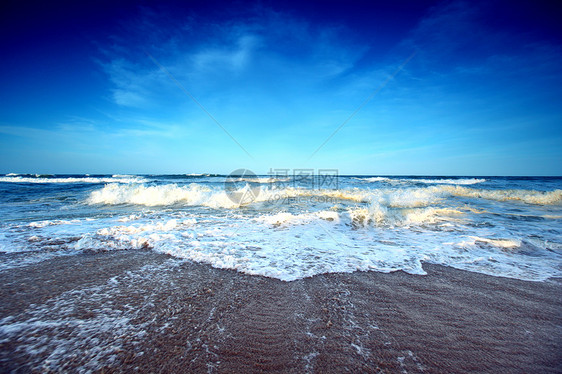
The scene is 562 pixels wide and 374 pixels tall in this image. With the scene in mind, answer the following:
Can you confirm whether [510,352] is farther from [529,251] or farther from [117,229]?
[117,229]

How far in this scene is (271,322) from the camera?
220 cm

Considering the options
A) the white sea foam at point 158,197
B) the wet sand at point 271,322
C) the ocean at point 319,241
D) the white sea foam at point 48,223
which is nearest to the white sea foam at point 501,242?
the ocean at point 319,241

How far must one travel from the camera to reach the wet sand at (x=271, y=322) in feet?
5.59

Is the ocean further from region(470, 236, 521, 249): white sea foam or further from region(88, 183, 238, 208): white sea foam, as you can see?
region(88, 183, 238, 208): white sea foam

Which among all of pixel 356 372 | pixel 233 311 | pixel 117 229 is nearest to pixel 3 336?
pixel 233 311

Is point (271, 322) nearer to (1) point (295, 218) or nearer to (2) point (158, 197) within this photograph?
(1) point (295, 218)

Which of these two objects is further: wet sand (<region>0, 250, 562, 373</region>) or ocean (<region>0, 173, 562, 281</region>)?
ocean (<region>0, 173, 562, 281</region>)

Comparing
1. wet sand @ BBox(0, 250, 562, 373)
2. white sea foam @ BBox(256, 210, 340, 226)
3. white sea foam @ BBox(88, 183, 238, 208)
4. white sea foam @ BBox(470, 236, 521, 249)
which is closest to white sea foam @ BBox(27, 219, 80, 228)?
wet sand @ BBox(0, 250, 562, 373)

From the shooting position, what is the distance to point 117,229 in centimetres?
522

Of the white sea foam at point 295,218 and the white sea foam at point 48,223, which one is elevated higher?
the white sea foam at point 48,223

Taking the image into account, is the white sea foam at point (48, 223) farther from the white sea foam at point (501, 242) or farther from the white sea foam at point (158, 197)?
the white sea foam at point (501, 242)

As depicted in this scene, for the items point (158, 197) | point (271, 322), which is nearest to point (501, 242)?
point (271, 322)

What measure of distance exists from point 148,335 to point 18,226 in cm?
656

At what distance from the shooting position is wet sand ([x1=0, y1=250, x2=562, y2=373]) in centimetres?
170
